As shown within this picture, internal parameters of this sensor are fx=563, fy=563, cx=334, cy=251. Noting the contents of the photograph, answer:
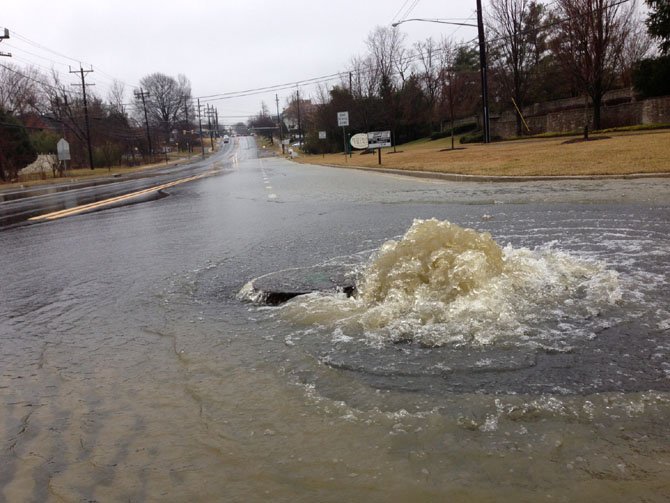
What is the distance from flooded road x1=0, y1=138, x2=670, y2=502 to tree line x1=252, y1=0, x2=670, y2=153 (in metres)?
24.1

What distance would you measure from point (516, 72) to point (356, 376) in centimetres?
4966

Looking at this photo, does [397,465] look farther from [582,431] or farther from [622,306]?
[622,306]

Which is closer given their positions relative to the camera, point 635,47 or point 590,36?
point 590,36

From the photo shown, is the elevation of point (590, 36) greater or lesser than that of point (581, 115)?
greater

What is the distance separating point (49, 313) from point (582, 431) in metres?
4.55

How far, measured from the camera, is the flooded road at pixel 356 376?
2.42 meters

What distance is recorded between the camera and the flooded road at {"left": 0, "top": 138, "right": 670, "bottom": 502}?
2.42 m

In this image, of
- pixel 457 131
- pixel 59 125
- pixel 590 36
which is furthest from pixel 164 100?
pixel 590 36

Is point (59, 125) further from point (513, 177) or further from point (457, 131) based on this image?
point (513, 177)

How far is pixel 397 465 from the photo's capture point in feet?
8.09

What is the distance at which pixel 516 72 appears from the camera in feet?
157

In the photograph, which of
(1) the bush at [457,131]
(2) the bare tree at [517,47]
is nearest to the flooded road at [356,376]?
(2) the bare tree at [517,47]

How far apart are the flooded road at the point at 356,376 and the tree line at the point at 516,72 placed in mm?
24086

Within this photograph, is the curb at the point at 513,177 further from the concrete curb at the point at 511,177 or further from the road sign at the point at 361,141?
the road sign at the point at 361,141
